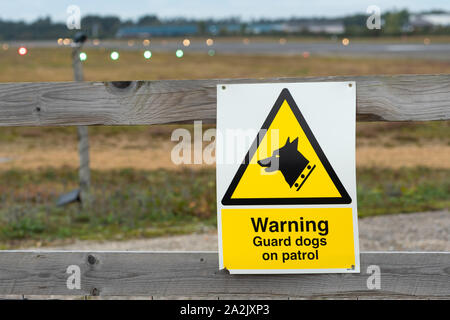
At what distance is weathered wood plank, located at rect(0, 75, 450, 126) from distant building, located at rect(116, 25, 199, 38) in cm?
6586

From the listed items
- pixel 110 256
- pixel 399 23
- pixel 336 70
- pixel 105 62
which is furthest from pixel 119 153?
pixel 399 23

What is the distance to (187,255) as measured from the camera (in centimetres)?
320

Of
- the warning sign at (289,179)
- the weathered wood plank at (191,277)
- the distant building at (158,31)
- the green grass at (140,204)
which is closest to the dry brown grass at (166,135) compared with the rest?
the green grass at (140,204)

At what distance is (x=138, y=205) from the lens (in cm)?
879

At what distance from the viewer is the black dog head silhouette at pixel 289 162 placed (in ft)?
9.81

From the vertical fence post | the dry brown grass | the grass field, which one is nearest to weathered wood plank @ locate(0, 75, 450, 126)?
the grass field

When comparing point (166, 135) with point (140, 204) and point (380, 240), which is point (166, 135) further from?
point (380, 240)

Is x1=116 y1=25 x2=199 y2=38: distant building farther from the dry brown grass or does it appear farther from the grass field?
the grass field

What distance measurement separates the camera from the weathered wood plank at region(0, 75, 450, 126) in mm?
3053

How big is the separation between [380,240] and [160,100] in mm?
4834

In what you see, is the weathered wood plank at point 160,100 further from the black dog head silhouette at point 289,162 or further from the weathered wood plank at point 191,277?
the weathered wood plank at point 191,277

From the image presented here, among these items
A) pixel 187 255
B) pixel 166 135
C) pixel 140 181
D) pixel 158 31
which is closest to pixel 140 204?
pixel 140 181

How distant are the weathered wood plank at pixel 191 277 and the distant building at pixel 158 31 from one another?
65.9 meters
